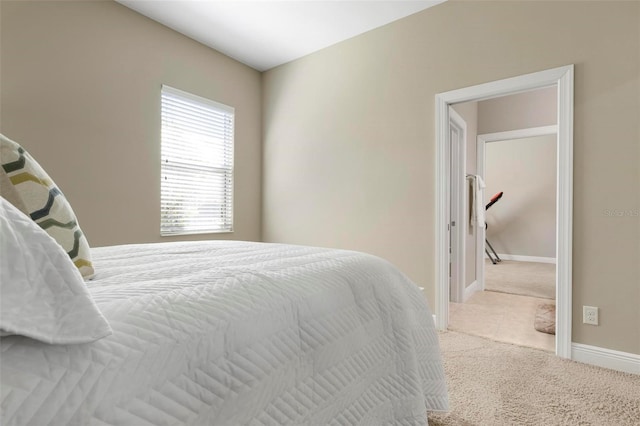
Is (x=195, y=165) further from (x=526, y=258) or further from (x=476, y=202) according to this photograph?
(x=526, y=258)

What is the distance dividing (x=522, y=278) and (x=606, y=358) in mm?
2979

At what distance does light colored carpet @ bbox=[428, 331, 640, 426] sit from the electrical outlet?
28 centimetres

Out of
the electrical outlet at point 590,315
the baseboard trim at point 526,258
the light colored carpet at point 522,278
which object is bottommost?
the light colored carpet at point 522,278

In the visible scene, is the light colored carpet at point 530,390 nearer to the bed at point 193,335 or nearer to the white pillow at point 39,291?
the bed at point 193,335

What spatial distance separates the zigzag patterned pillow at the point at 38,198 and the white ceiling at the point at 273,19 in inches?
98.3

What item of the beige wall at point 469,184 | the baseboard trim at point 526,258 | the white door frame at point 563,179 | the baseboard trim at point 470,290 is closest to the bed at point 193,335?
the white door frame at point 563,179

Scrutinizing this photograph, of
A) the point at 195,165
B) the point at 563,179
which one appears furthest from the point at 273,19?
the point at 563,179

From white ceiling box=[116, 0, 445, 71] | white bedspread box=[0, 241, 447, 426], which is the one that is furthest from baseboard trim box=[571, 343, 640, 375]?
white ceiling box=[116, 0, 445, 71]

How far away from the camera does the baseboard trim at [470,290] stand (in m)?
3.69

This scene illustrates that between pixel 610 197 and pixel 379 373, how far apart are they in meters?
2.01

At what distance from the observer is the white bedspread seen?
51 centimetres

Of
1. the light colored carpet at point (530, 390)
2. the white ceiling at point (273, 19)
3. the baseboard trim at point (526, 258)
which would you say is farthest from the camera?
the baseboard trim at point (526, 258)

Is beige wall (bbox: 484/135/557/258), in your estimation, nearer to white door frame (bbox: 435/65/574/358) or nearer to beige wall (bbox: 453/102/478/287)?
beige wall (bbox: 453/102/478/287)

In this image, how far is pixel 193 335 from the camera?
67 centimetres
